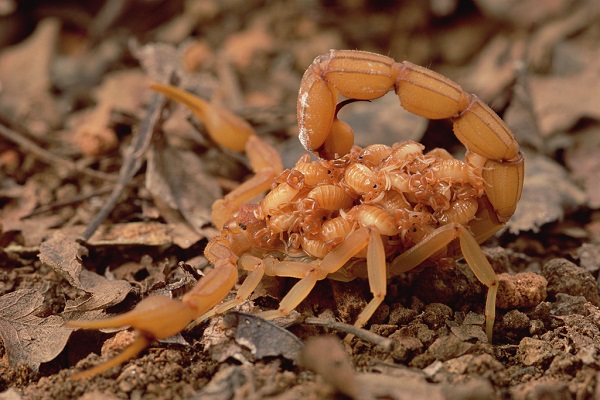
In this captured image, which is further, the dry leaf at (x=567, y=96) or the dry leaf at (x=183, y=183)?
the dry leaf at (x=567, y=96)

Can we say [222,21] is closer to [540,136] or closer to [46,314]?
[540,136]

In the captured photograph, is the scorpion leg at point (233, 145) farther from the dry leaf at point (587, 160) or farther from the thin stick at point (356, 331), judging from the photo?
the dry leaf at point (587, 160)

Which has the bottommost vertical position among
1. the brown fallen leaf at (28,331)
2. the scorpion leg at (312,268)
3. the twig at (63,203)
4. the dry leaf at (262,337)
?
the brown fallen leaf at (28,331)

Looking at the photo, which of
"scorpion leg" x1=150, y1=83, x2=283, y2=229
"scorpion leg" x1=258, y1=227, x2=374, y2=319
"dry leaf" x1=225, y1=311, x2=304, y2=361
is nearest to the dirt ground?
"dry leaf" x1=225, y1=311, x2=304, y2=361

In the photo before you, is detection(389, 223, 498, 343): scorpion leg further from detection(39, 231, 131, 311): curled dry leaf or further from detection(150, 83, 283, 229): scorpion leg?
detection(39, 231, 131, 311): curled dry leaf

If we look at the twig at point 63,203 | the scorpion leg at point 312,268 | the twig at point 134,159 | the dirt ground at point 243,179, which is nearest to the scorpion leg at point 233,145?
the dirt ground at point 243,179
